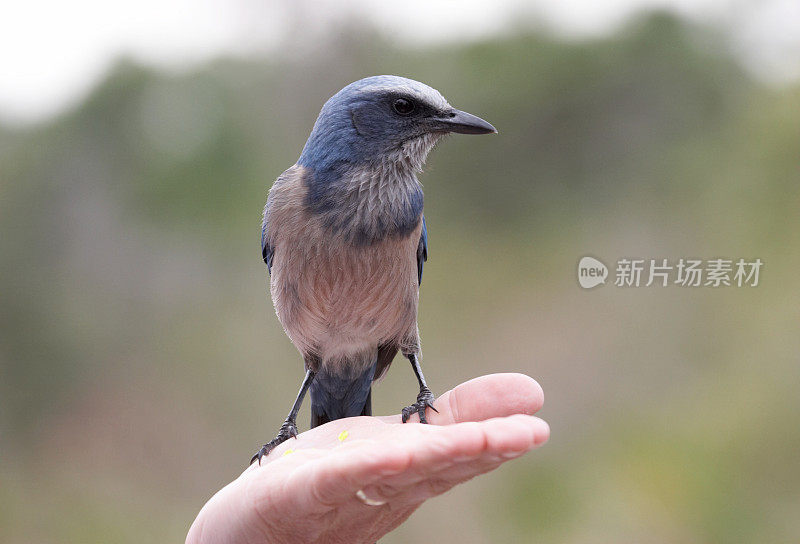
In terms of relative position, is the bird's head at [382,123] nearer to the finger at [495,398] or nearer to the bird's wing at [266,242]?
the bird's wing at [266,242]

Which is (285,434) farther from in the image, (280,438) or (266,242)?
(266,242)

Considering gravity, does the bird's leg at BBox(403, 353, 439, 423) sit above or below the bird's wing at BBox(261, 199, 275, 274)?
below

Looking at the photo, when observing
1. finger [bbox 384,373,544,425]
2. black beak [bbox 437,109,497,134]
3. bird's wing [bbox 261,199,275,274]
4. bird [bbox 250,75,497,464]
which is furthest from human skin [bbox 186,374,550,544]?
black beak [bbox 437,109,497,134]

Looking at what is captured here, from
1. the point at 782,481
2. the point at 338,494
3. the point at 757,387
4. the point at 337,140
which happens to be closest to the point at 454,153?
the point at 757,387

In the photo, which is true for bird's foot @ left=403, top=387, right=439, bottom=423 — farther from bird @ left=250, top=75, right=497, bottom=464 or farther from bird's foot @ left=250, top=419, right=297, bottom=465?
bird's foot @ left=250, top=419, right=297, bottom=465

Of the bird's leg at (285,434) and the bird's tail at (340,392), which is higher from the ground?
the bird's tail at (340,392)

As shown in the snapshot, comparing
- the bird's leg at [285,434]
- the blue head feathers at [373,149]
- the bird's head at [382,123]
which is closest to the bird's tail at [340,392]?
the bird's leg at [285,434]
